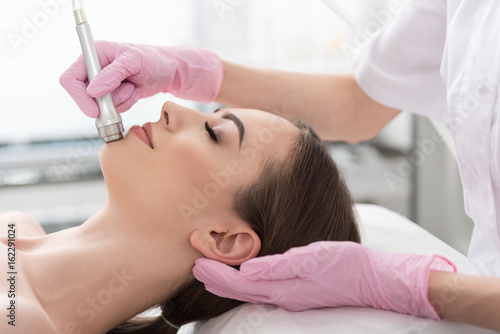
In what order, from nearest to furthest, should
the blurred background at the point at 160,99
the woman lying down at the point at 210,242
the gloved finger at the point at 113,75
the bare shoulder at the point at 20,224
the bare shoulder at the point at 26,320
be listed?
the bare shoulder at the point at 26,320 → the woman lying down at the point at 210,242 → the gloved finger at the point at 113,75 → the bare shoulder at the point at 20,224 → the blurred background at the point at 160,99

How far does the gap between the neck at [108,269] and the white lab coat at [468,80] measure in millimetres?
647

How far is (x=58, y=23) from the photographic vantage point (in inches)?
102

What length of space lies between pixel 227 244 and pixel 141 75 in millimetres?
464

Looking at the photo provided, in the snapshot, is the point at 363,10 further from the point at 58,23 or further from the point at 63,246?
the point at 63,246

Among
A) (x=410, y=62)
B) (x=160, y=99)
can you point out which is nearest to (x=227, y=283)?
(x=410, y=62)

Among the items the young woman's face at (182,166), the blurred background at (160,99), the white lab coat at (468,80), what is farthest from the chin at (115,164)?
the blurred background at (160,99)

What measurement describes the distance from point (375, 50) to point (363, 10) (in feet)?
4.94

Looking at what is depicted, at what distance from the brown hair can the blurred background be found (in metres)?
1.47

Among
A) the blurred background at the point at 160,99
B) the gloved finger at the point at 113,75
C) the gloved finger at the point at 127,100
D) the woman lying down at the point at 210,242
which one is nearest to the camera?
the woman lying down at the point at 210,242

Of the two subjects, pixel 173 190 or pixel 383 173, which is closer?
pixel 173 190

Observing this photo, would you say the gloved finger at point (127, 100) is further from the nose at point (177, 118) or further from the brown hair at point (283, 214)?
the brown hair at point (283, 214)

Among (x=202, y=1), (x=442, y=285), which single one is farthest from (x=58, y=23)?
(x=442, y=285)

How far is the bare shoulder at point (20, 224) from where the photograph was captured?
1393 millimetres

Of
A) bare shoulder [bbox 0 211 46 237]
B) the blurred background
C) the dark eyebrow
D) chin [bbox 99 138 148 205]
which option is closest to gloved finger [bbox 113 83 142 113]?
chin [bbox 99 138 148 205]
